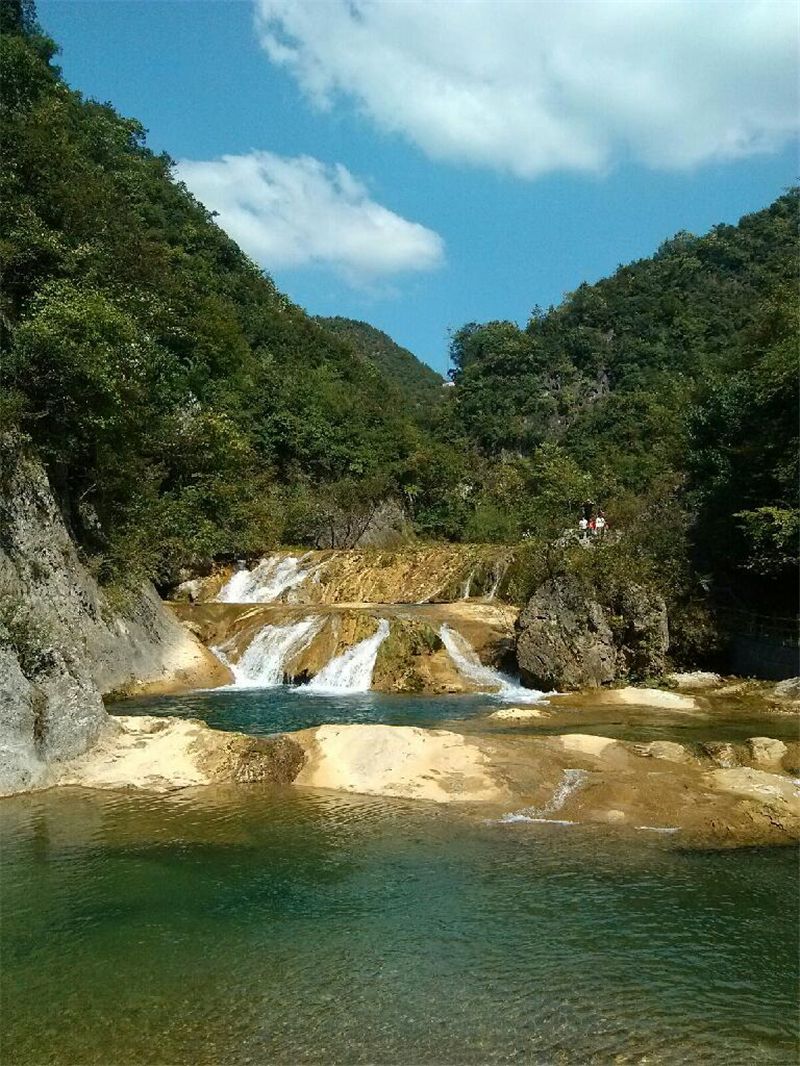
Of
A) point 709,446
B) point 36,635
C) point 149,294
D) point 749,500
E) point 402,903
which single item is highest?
point 149,294

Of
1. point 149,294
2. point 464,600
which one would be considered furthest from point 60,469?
point 464,600

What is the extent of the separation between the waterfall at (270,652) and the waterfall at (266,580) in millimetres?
7950

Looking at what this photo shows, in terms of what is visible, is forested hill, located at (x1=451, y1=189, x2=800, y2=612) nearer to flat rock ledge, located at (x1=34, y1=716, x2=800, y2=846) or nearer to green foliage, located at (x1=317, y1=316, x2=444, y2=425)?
flat rock ledge, located at (x1=34, y1=716, x2=800, y2=846)

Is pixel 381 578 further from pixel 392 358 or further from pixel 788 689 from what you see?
pixel 392 358

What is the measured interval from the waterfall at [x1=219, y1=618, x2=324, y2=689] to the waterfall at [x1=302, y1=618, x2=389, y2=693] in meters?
1.10

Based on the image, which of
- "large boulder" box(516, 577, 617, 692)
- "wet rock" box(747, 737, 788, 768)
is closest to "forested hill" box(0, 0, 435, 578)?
"large boulder" box(516, 577, 617, 692)

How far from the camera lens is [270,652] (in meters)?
21.6

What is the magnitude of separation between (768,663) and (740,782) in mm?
10407

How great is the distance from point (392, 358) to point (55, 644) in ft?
332

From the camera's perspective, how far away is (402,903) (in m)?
7.05

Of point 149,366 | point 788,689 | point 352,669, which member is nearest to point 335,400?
point 149,366

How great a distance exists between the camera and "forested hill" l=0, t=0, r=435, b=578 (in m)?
17.6

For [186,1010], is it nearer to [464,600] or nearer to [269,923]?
[269,923]

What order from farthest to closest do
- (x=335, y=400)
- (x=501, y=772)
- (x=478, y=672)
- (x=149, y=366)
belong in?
1. (x=335, y=400)
2. (x=149, y=366)
3. (x=478, y=672)
4. (x=501, y=772)
